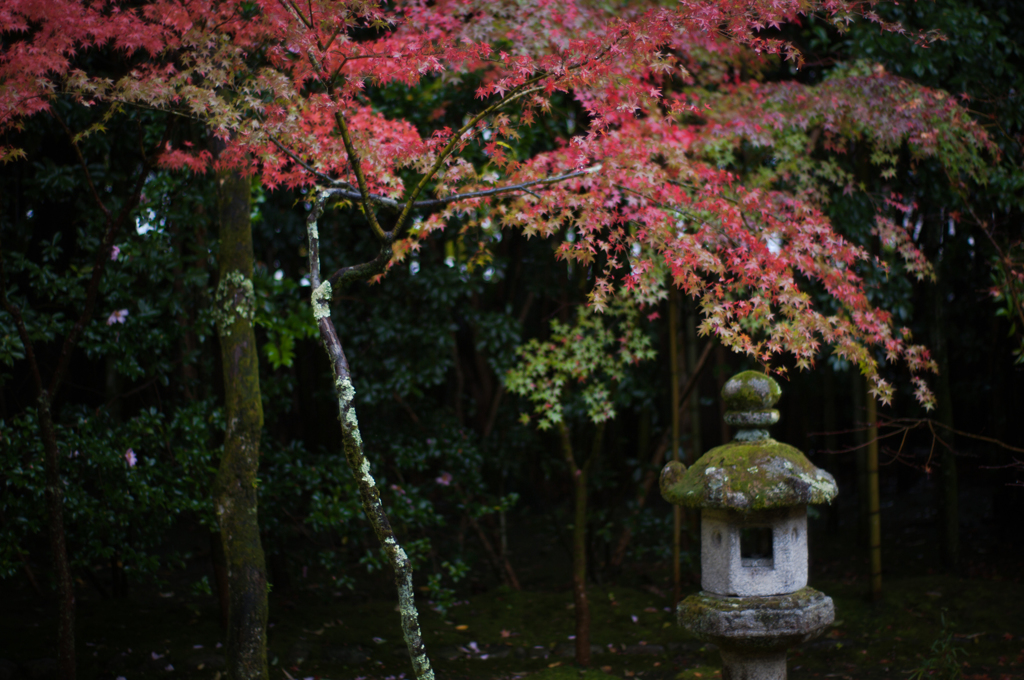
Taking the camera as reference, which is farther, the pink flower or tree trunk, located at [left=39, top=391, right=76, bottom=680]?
the pink flower

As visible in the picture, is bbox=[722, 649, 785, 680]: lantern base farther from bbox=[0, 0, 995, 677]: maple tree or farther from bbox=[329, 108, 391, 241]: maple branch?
bbox=[329, 108, 391, 241]: maple branch

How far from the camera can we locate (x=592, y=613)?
652 centimetres

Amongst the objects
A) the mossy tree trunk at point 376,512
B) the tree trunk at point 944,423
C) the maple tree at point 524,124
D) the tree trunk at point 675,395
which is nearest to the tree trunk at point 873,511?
the tree trunk at point 944,423

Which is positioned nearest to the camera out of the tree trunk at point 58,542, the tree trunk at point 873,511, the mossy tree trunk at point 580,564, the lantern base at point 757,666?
the lantern base at point 757,666

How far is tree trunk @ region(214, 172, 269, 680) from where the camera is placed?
14.0 feet

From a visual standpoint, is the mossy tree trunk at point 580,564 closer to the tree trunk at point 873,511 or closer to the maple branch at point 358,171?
the tree trunk at point 873,511

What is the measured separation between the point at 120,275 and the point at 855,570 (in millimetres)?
7545

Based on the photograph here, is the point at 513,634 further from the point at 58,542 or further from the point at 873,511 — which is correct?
the point at 58,542

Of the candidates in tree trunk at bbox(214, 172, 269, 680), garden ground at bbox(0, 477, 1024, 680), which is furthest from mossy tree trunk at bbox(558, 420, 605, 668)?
tree trunk at bbox(214, 172, 269, 680)

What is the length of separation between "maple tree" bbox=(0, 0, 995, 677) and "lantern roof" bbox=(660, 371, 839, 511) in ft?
0.83

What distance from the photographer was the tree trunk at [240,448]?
4262 mm

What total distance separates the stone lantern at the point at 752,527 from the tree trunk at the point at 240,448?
7.97 feet

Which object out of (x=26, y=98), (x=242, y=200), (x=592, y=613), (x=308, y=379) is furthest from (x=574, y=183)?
(x=308, y=379)

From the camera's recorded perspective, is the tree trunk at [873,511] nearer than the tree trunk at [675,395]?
No
